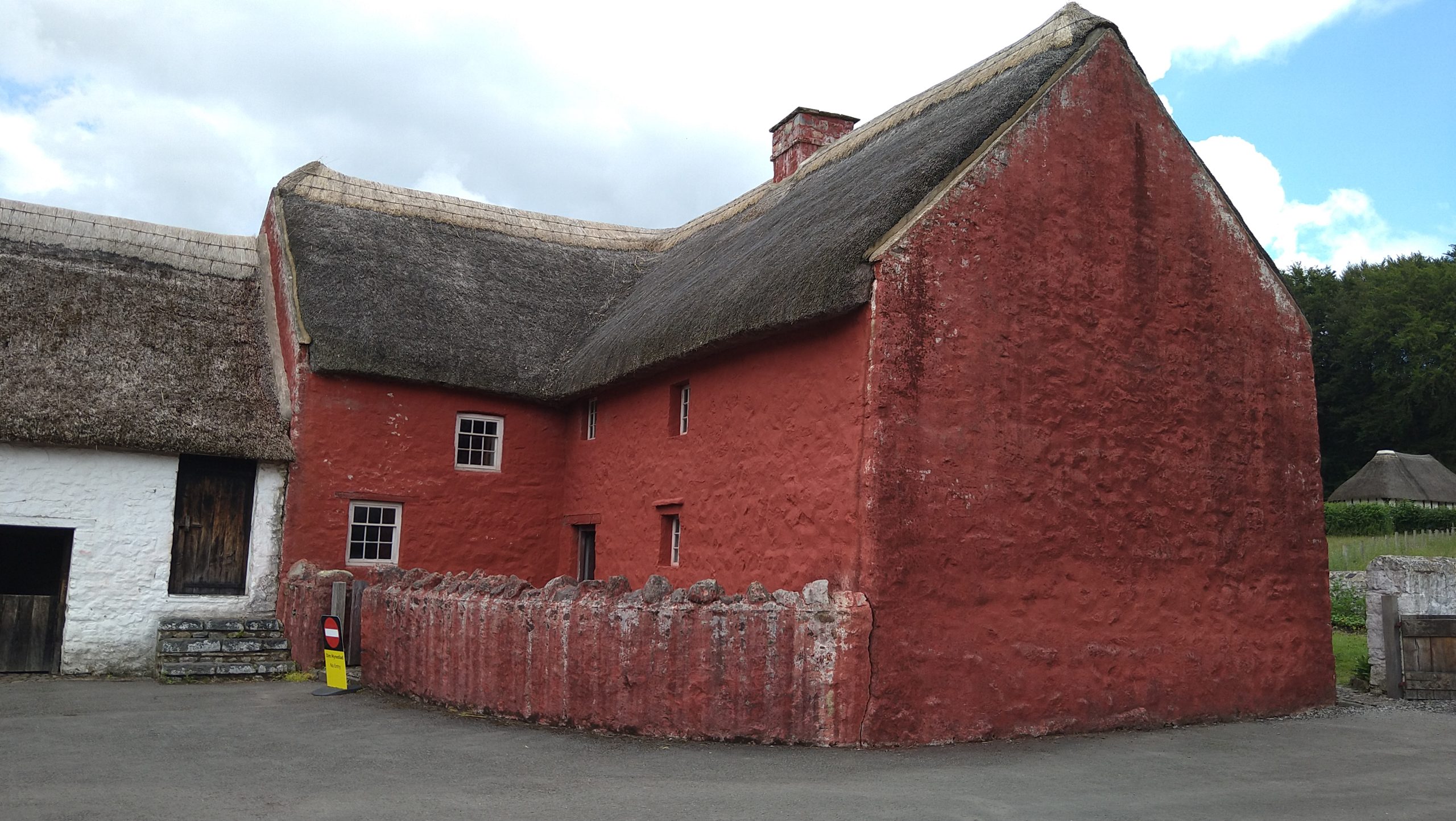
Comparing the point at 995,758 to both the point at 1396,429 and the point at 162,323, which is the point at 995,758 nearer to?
the point at 162,323

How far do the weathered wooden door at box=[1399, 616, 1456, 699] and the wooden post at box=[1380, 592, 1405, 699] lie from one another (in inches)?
3.1

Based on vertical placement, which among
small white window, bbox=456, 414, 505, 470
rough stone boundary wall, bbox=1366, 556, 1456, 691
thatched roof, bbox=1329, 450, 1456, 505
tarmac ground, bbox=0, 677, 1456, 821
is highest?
thatched roof, bbox=1329, 450, 1456, 505

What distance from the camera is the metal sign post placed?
40.2ft

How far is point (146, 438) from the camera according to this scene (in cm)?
1383

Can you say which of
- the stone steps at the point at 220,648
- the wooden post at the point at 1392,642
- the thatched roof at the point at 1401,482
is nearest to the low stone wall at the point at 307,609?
the stone steps at the point at 220,648

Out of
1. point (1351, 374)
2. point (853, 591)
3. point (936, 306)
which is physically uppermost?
point (1351, 374)

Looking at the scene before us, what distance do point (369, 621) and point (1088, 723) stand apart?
8061 millimetres

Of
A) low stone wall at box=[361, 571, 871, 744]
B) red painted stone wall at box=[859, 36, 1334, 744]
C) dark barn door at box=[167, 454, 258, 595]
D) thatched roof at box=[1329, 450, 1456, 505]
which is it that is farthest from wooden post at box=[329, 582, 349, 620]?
thatched roof at box=[1329, 450, 1456, 505]

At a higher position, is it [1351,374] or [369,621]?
[1351,374]

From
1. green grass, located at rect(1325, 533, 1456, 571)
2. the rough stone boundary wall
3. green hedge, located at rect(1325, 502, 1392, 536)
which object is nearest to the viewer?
the rough stone boundary wall

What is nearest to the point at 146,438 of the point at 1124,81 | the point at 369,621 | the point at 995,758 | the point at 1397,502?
the point at 369,621

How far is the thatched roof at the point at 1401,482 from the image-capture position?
34219 millimetres

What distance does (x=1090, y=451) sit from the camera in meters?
10.9

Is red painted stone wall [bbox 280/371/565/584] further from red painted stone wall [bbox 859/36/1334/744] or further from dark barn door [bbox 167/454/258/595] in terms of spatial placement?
red painted stone wall [bbox 859/36/1334/744]
